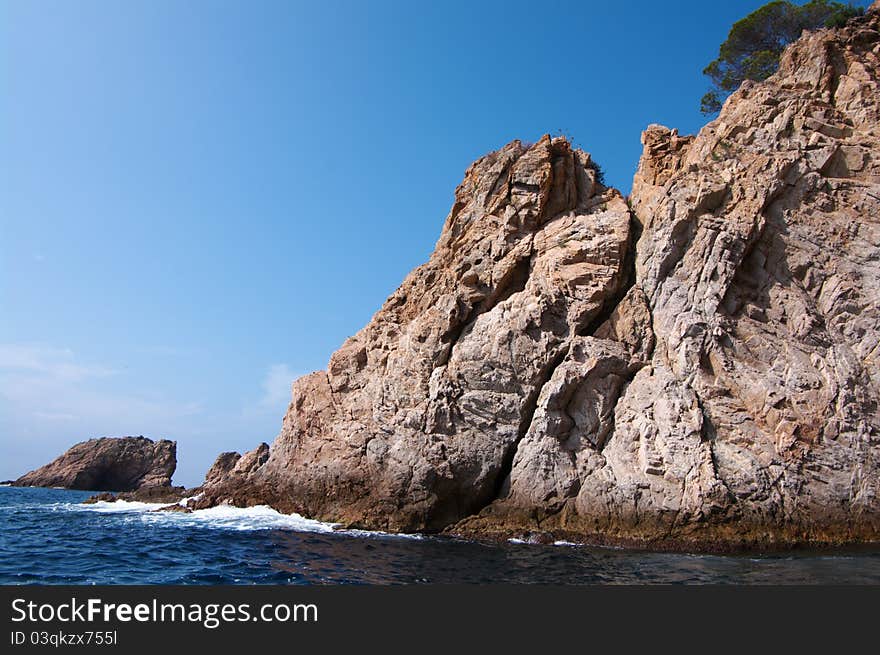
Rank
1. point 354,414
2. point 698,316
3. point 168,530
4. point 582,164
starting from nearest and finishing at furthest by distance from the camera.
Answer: point 168,530
point 698,316
point 354,414
point 582,164

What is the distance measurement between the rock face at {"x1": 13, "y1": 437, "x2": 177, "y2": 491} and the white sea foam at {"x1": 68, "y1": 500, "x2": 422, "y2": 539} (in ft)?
148

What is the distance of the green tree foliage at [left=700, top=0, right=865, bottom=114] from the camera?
32031 millimetres

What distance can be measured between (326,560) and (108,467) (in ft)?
219

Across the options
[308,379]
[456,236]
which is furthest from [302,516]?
[456,236]

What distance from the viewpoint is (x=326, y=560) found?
16.0 m

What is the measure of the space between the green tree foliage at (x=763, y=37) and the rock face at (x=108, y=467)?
70.9m

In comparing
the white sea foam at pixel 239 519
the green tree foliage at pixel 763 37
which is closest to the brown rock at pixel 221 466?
the white sea foam at pixel 239 519

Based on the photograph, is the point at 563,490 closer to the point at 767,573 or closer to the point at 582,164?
the point at 767,573

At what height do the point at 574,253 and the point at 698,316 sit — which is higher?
the point at 574,253

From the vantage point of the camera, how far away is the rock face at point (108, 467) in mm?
68438

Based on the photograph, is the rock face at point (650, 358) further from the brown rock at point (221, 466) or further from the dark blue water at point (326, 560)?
the brown rock at point (221, 466)

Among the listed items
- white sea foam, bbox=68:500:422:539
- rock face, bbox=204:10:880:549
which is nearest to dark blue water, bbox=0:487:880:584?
white sea foam, bbox=68:500:422:539

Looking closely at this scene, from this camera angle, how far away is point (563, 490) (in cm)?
2189

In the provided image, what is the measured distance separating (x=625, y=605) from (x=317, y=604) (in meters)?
5.41
